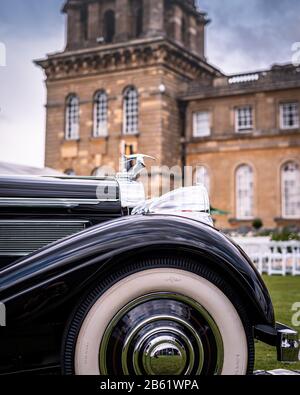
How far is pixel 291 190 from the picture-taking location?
2566 cm

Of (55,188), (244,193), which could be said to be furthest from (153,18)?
(55,188)

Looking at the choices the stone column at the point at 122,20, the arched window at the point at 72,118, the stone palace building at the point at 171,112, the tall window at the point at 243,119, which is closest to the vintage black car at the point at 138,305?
the stone palace building at the point at 171,112

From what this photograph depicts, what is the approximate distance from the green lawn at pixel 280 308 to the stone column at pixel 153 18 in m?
19.4

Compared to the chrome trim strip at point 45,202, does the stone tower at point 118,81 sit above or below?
above

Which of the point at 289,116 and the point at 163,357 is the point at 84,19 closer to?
the point at 289,116

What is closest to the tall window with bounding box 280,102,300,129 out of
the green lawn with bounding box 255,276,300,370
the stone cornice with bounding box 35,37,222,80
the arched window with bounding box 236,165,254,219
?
the arched window with bounding box 236,165,254,219

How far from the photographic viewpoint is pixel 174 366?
2.40 m

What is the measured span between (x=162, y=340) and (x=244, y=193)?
80.2 feet

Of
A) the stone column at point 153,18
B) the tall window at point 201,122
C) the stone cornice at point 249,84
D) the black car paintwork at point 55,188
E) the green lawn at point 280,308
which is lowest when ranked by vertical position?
the green lawn at point 280,308

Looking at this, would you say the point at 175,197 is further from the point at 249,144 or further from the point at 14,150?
the point at 249,144

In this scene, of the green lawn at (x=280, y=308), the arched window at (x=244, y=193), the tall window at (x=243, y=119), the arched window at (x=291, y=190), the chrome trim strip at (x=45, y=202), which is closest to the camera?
the chrome trim strip at (x=45, y=202)

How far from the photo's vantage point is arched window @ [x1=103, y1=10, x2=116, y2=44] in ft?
98.3

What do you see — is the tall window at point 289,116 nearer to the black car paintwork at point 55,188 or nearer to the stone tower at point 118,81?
the stone tower at point 118,81

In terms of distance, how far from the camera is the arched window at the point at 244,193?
85.8ft
